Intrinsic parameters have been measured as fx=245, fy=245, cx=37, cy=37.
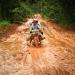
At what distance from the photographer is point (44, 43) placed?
14289mm

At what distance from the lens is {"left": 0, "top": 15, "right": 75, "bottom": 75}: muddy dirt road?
9508 millimetres

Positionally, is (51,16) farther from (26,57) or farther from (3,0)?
(26,57)

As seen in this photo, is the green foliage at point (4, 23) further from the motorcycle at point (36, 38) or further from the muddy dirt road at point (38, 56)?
the motorcycle at point (36, 38)

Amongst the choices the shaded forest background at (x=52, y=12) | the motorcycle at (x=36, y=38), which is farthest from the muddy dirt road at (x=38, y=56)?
the shaded forest background at (x=52, y=12)

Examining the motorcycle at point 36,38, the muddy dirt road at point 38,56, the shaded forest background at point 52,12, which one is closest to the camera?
the muddy dirt road at point 38,56

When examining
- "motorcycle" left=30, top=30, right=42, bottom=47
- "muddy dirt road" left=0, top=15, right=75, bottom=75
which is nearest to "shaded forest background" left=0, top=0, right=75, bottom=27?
"muddy dirt road" left=0, top=15, right=75, bottom=75

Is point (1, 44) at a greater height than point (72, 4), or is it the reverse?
point (72, 4)

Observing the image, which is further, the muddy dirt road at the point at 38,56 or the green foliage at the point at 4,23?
the green foliage at the point at 4,23

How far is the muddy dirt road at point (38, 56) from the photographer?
374 inches

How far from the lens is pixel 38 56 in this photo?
37.6 feet

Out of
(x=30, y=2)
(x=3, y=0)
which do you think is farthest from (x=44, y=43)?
(x=30, y=2)

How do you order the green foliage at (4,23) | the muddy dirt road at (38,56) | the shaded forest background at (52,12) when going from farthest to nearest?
the shaded forest background at (52,12), the green foliage at (4,23), the muddy dirt road at (38,56)

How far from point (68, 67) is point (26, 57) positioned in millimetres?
2430

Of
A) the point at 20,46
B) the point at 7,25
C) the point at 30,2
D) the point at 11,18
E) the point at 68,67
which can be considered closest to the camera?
the point at 68,67
